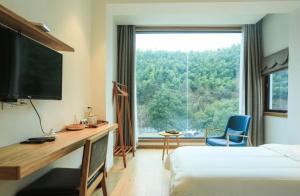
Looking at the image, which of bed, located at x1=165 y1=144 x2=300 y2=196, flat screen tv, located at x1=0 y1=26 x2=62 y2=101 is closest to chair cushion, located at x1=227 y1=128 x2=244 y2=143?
bed, located at x1=165 y1=144 x2=300 y2=196

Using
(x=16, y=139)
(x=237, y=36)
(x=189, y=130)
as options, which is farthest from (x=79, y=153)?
(x=237, y=36)

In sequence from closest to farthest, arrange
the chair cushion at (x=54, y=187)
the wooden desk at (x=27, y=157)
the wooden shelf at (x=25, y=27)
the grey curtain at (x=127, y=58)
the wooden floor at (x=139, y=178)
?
the wooden desk at (x=27, y=157) < the wooden shelf at (x=25, y=27) < the chair cushion at (x=54, y=187) < the wooden floor at (x=139, y=178) < the grey curtain at (x=127, y=58)

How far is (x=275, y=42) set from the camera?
4.87 metres

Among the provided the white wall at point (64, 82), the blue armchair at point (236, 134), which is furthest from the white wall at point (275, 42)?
the white wall at point (64, 82)

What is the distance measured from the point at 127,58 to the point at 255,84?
2.73 m

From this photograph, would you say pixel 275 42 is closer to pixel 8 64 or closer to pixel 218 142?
pixel 218 142

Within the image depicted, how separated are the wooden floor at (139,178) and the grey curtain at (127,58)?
1.20 metres

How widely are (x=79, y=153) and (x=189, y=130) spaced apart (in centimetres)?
309

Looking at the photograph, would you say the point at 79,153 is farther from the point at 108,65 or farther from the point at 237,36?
the point at 237,36

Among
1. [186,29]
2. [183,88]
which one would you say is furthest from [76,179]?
[186,29]

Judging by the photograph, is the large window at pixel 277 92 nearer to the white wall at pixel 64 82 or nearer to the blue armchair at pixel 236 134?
the blue armchair at pixel 236 134

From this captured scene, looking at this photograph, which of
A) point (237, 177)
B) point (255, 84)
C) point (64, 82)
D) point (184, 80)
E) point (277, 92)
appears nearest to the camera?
point (237, 177)

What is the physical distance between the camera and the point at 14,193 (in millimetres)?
1943

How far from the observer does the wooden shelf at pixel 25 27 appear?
1.60 metres
